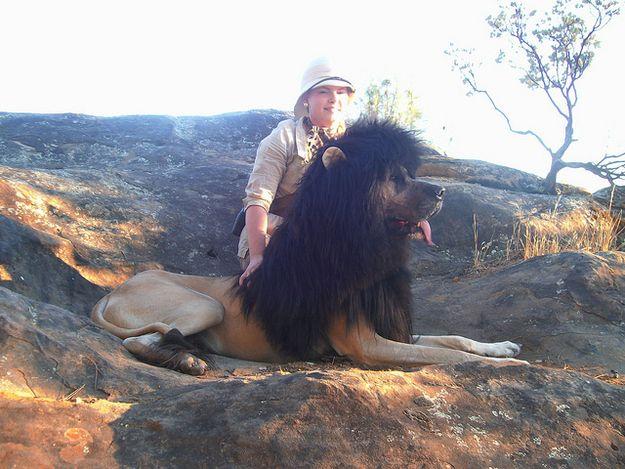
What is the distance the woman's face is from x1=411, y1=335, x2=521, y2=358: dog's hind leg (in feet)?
6.62

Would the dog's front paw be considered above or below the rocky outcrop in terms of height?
below

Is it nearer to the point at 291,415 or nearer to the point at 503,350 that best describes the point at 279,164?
the point at 503,350

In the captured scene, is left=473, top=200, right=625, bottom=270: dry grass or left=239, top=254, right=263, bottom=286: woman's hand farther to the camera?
left=473, top=200, right=625, bottom=270: dry grass

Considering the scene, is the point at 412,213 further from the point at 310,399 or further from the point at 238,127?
the point at 238,127

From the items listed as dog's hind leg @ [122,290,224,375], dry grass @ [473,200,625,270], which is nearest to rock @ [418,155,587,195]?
dry grass @ [473,200,625,270]

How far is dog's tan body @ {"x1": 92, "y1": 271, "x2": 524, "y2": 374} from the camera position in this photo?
161 inches

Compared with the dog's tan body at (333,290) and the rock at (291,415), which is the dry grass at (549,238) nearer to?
the dog's tan body at (333,290)

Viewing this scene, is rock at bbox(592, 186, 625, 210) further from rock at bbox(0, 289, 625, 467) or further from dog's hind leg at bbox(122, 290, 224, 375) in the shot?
rock at bbox(0, 289, 625, 467)

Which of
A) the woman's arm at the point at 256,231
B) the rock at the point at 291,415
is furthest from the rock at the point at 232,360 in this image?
the woman's arm at the point at 256,231

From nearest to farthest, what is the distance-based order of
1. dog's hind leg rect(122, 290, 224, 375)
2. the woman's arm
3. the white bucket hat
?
dog's hind leg rect(122, 290, 224, 375), the woman's arm, the white bucket hat

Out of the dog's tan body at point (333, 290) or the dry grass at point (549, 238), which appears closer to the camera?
the dog's tan body at point (333, 290)

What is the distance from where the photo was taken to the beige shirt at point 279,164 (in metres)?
4.90

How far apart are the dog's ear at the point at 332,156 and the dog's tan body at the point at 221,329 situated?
1145mm

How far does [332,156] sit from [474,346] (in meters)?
1.77
